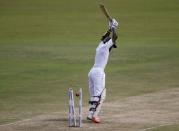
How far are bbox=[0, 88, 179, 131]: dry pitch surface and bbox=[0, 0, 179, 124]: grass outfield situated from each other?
38.6 inches

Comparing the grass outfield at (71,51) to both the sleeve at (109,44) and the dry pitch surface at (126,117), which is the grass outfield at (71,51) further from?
the sleeve at (109,44)

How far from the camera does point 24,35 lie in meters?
51.6

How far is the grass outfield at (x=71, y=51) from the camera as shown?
24.8 metres

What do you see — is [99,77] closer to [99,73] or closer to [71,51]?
[99,73]

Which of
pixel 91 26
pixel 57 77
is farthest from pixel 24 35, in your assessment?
pixel 57 77

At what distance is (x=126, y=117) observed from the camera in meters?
19.2

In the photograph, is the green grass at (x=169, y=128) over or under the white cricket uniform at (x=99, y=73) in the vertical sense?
under

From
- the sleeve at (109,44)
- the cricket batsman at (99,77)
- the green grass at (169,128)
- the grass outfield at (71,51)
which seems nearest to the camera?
the green grass at (169,128)

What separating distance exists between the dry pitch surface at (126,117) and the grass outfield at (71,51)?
3.21ft

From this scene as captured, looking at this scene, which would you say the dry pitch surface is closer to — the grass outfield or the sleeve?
the grass outfield

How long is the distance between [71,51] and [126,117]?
21.1 metres

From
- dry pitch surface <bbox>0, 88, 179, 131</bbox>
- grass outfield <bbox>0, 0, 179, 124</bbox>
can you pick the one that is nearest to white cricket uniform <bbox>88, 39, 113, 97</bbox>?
dry pitch surface <bbox>0, 88, 179, 131</bbox>

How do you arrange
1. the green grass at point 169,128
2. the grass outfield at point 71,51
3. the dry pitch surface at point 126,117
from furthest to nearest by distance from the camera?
the grass outfield at point 71,51, the dry pitch surface at point 126,117, the green grass at point 169,128

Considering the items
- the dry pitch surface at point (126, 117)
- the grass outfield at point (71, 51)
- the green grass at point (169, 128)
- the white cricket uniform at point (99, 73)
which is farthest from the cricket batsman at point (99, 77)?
the grass outfield at point (71, 51)
